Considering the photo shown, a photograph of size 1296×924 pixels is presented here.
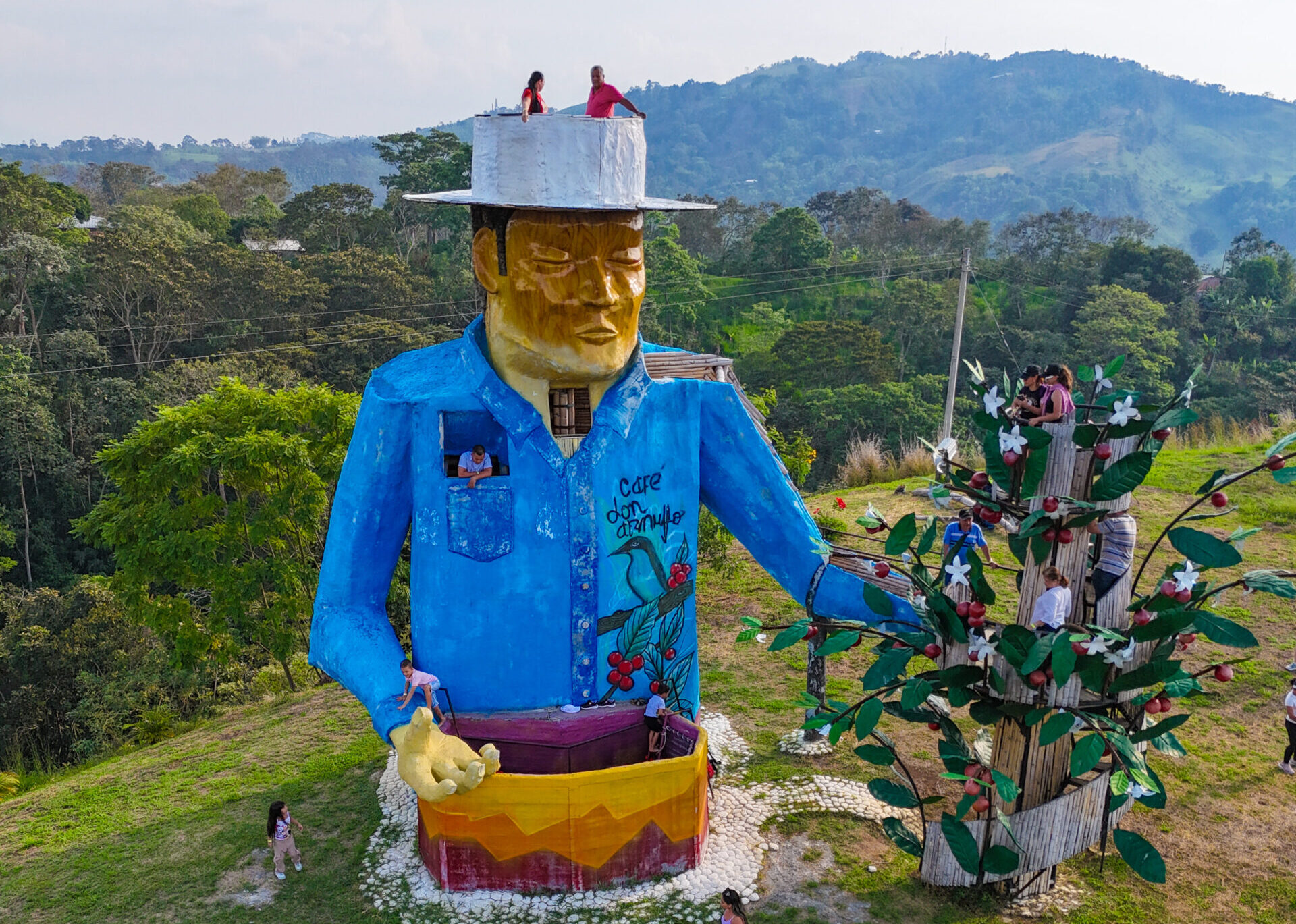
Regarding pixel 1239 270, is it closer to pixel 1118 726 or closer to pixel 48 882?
pixel 1118 726

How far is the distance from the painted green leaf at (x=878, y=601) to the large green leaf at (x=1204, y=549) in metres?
1.42

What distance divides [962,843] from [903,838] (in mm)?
440

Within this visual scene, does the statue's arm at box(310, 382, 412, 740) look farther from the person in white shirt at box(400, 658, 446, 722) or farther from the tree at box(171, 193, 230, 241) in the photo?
the tree at box(171, 193, 230, 241)

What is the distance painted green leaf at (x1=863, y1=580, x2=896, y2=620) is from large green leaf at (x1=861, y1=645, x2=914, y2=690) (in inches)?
12.0

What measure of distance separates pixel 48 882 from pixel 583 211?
5.47 meters

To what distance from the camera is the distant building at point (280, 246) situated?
1414 inches

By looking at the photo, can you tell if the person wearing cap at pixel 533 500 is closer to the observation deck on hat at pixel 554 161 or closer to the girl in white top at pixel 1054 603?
the observation deck on hat at pixel 554 161

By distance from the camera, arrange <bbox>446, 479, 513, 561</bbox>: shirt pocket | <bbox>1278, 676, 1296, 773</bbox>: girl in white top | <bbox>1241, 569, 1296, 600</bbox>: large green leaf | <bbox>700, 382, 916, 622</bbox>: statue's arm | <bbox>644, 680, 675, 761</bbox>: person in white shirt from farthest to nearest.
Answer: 1. <bbox>1278, 676, 1296, 773</bbox>: girl in white top
2. <bbox>700, 382, 916, 622</bbox>: statue's arm
3. <bbox>644, 680, 675, 761</bbox>: person in white shirt
4. <bbox>446, 479, 513, 561</bbox>: shirt pocket
5. <bbox>1241, 569, 1296, 600</bbox>: large green leaf

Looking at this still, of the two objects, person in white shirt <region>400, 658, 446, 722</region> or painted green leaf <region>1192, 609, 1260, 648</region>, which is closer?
painted green leaf <region>1192, 609, 1260, 648</region>

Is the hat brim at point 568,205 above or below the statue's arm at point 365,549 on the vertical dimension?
above

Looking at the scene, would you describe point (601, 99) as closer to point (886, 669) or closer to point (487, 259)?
point (487, 259)

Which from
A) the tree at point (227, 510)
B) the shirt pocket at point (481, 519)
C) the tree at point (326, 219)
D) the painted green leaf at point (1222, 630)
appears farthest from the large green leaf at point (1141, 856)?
the tree at point (326, 219)

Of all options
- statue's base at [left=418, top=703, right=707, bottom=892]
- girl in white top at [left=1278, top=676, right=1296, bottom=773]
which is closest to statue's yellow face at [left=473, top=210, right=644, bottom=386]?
statue's base at [left=418, top=703, right=707, bottom=892]

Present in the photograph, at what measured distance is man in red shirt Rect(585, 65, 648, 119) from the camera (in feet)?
17.2
